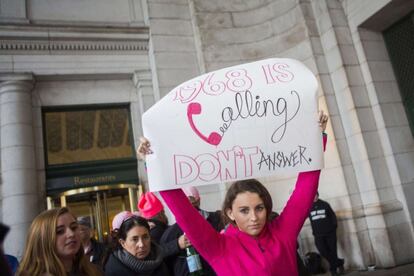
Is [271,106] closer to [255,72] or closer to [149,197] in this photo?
[255,72]

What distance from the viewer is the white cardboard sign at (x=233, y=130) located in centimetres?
257

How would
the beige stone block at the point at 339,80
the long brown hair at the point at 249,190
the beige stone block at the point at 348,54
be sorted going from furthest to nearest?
the beige stone block at the point at 348,54, the beige stone block at the point at 339,80, the long brown hair at the point at 249,190

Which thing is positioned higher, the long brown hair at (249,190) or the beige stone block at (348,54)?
the beige stone block at (348,54)

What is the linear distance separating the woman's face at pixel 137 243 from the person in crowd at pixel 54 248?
0.49 metres

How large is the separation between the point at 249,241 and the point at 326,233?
5323 millimetres

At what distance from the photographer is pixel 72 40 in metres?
8.59

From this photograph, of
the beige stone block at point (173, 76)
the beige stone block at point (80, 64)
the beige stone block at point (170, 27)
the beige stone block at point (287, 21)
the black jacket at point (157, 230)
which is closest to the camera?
the black jacket at point (157, 230)

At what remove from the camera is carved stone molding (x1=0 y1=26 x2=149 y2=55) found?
8094 millimetres

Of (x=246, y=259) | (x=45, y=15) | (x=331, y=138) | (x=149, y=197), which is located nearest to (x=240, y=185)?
(x=246, y=259)

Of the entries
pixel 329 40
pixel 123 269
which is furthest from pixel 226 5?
pixel 123 269

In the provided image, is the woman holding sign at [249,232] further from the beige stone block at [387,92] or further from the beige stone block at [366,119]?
the beige stone block at [387,92]

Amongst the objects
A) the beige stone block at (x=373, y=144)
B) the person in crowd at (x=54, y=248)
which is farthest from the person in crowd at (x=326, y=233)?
the person in crowd at (x=54, y=248)

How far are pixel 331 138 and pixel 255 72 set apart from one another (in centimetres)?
537

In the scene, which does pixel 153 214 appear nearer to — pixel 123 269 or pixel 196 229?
pixel 123 269
